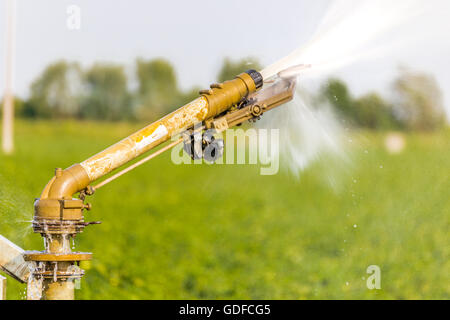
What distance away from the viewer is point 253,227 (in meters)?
21.8

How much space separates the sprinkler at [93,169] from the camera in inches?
193

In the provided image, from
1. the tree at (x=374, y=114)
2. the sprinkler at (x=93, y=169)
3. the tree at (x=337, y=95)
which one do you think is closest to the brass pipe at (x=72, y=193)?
the sprinkler at (x=93, y=169)

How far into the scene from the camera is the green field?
14664mm

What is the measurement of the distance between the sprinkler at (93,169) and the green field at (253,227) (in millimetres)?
3626

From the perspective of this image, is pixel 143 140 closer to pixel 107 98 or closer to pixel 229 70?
pixel 229 70

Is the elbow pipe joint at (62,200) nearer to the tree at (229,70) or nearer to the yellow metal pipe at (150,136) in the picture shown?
the yellow metal pipe at (150,136)

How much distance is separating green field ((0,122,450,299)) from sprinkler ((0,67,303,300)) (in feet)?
11.9

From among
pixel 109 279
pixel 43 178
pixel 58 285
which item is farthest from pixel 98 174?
pixel 43 178

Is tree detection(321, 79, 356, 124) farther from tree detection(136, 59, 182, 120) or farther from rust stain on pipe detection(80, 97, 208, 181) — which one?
tree detection(136, 59, 182, 120)

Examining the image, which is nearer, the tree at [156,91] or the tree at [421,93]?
the tree at [421,93]

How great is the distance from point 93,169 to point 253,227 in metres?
16.9

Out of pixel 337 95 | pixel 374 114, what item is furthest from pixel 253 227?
pixel 337 95
